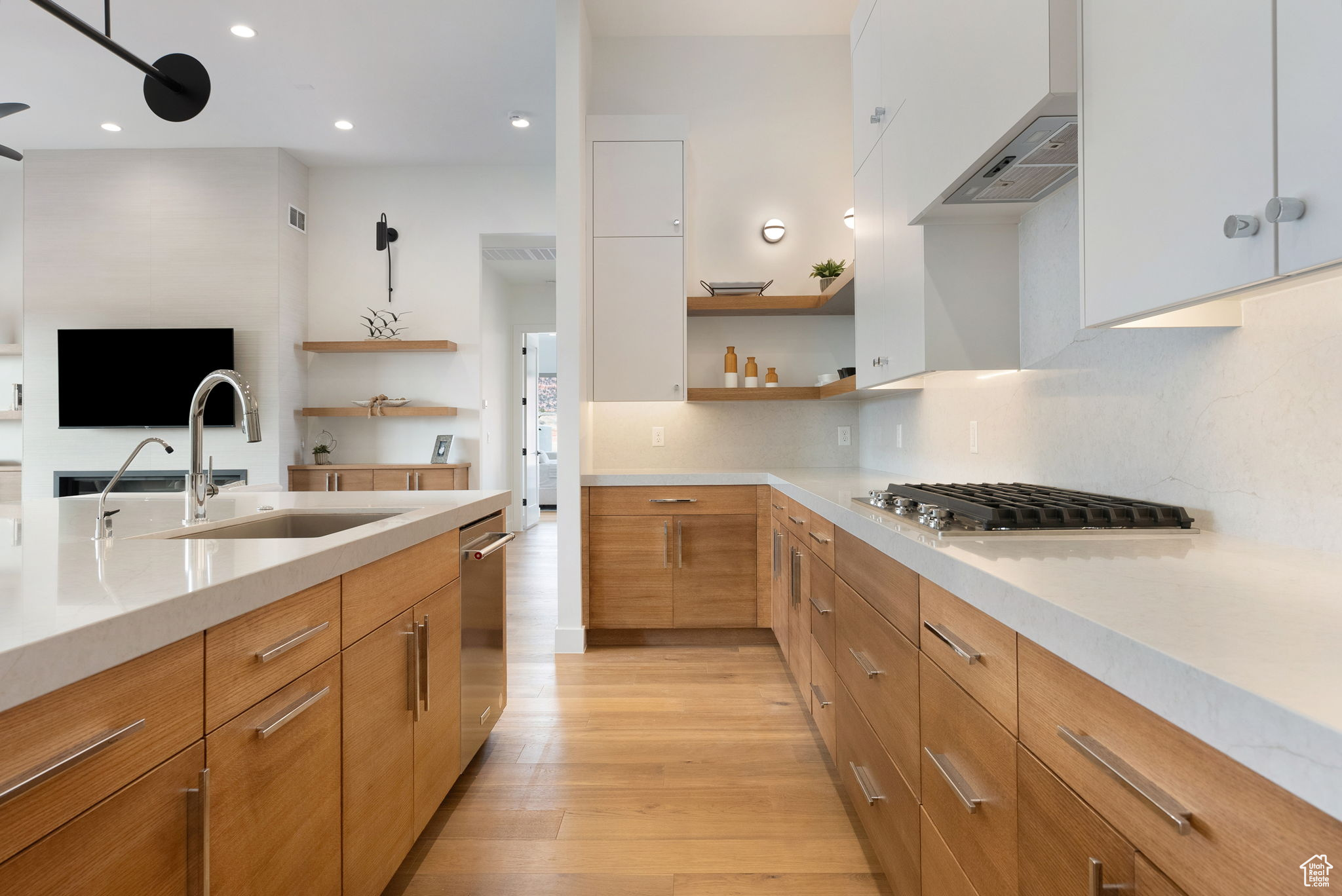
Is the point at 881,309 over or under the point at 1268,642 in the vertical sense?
over

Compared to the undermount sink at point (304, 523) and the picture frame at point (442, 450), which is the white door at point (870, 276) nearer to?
the undermount sink at point (304, 523)

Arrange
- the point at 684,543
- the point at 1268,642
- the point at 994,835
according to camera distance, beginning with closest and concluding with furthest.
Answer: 1. the point at 1268,642
2. the point at 994,835
3. the point at 684,543

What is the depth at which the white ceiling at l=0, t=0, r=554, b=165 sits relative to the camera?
3756 mm

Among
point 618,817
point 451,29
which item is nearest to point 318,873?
point 618,817

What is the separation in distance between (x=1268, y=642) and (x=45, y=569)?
150 centimetres

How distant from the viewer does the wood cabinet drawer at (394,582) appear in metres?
1.32

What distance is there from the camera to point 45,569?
99 centimetres

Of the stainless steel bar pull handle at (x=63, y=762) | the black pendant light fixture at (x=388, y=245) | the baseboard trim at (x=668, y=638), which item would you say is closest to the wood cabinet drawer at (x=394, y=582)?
the stainless steel bar pull handle at (x=63, y=762)

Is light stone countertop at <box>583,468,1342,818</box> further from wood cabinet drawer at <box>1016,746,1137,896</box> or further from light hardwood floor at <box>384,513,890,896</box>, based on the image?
light hardwood floor at <box>384,513,890,896</box>

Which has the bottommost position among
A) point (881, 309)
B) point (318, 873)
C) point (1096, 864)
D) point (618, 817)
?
point (618, 817)

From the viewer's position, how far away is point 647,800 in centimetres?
200

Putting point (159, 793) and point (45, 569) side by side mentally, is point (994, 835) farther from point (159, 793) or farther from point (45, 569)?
point (45, 569)

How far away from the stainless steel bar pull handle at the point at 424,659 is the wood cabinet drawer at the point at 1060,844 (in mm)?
1309

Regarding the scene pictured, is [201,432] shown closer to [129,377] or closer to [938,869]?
[938,869]
